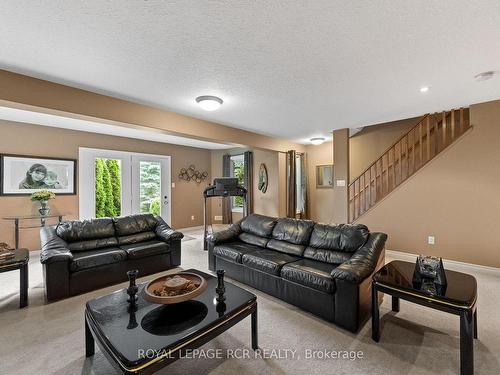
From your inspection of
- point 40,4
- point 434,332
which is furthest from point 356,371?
point 40,4

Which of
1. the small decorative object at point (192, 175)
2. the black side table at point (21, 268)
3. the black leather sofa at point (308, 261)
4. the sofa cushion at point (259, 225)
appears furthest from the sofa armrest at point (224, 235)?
the small decorative object at point (192, 175)

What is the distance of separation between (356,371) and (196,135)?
152 inches

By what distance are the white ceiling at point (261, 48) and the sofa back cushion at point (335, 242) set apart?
1.79 m

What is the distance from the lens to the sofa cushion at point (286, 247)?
3.10m

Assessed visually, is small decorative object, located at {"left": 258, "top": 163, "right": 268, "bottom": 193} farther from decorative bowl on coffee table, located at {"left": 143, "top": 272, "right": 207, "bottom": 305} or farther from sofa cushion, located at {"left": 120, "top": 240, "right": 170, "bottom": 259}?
decorative bowl on coffee table, located at {"left": 143, "top": 272, "right": 207, "bottom": 305}

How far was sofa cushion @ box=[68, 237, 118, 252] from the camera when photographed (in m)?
3.38

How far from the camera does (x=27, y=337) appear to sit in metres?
2.13

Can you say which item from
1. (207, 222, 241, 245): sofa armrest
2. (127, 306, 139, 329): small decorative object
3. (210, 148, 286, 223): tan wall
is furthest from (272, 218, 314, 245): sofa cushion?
(210, 148, 286, 223): tan wall

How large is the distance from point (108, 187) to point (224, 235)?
11.3 ft

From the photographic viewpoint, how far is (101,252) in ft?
10.9

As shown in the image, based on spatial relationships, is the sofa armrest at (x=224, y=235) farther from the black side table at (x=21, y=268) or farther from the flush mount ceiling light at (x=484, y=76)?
the flush mount ceiling light at (x=484, y=76)

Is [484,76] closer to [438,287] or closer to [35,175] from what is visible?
[438,287]

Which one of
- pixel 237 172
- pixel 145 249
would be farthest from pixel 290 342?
pixel 237 172

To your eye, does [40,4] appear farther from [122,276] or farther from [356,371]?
[356,371]
